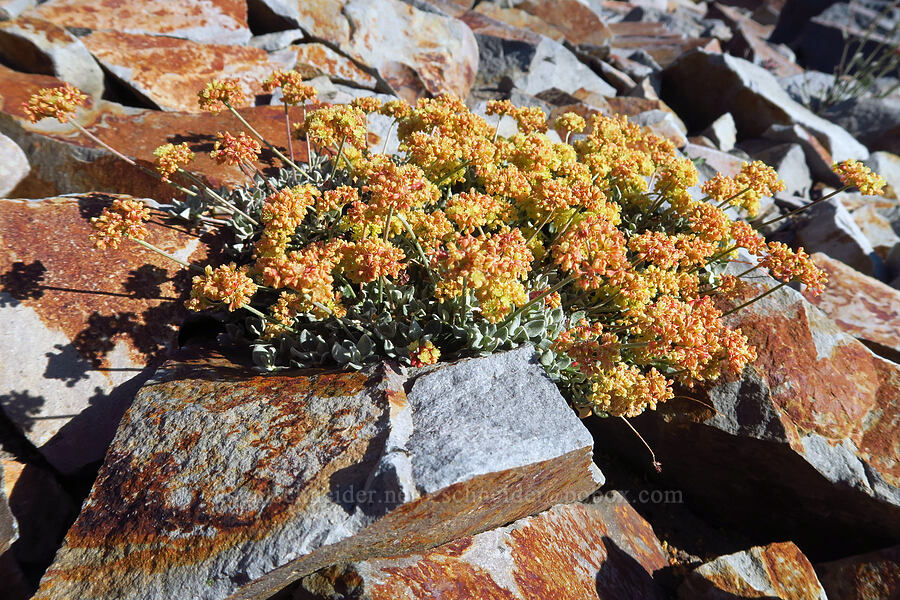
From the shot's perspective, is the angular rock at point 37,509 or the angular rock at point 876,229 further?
the angular rock at point 876,229

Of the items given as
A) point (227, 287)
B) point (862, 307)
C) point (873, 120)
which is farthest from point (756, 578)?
point (873, 120)

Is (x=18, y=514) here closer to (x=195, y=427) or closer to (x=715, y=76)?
(x=195, y=427)

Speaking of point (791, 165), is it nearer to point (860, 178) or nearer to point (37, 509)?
point (860, 178)

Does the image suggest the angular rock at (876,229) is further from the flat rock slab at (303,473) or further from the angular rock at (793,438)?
the flat rock slab at (303,473)

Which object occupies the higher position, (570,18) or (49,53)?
(49,53)

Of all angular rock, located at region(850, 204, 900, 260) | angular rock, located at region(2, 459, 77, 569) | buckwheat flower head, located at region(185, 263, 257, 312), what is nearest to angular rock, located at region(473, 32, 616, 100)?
angular rock, located at region(850, 204, 900, 260)

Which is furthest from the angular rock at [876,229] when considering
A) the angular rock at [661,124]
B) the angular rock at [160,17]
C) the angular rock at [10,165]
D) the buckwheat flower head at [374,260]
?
the angular rock at [10,165]
